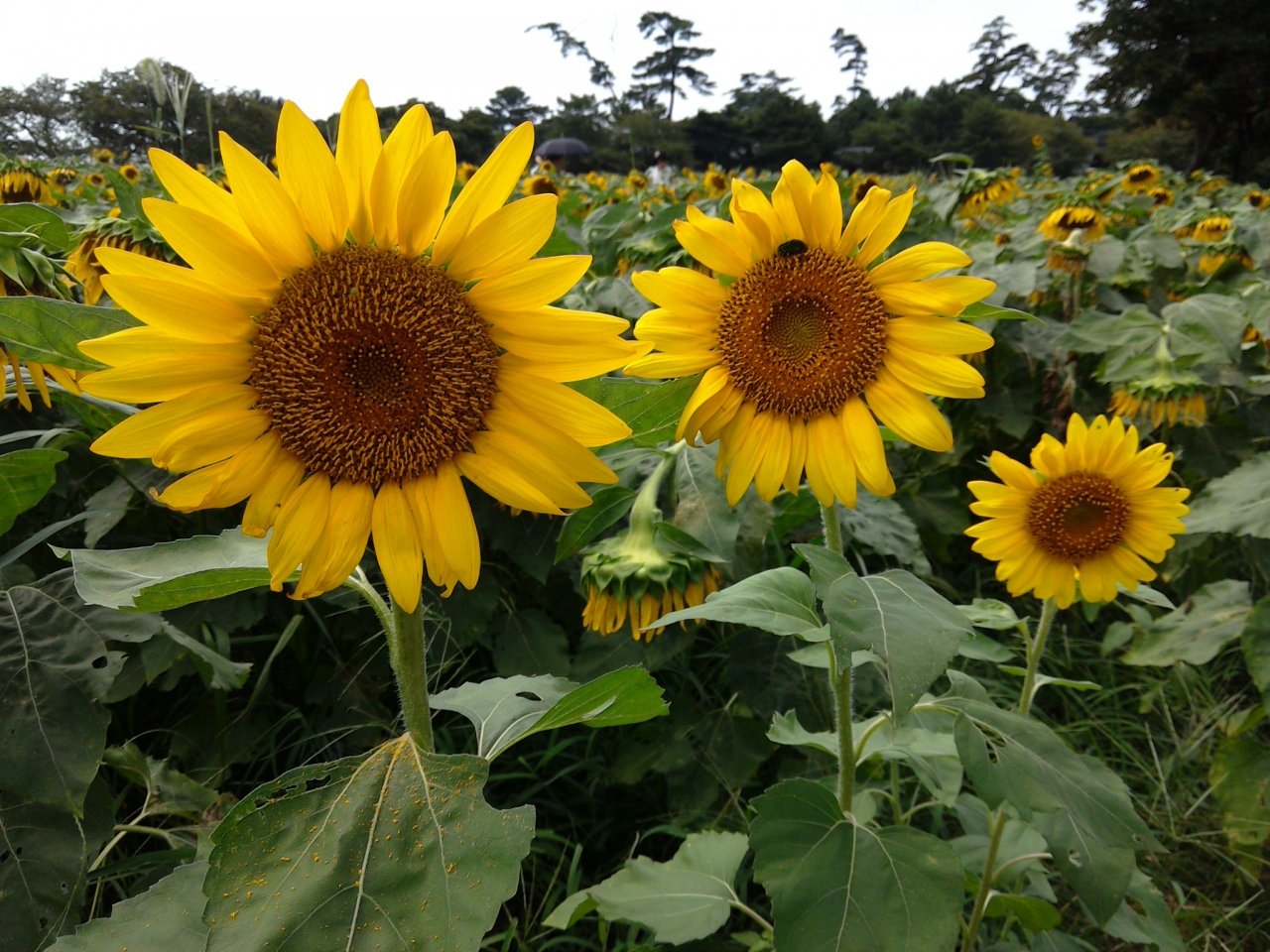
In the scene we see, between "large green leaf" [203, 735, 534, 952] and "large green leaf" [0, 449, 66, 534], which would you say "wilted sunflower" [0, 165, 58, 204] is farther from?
"large green leaf" [203, 735, 534, 952]

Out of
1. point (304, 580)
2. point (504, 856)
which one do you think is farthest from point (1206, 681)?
point (304, 580)

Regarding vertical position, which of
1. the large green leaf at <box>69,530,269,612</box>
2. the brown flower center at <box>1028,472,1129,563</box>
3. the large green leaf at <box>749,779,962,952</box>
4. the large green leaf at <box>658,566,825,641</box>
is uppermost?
the large green leaf at <box>69,530,269,612</box>

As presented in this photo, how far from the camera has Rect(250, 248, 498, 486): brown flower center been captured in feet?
2.96

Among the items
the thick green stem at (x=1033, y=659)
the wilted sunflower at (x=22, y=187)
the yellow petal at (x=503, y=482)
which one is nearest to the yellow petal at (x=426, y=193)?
the yellow petal at (x=503, y=482)

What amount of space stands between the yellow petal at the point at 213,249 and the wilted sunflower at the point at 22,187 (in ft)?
10.6

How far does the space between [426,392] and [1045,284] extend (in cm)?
357

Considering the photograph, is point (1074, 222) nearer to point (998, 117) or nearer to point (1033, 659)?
point (1033, 659)

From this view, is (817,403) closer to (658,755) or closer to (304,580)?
(304,580)

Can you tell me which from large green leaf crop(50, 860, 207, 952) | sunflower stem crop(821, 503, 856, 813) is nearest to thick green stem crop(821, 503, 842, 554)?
sunflower stem crop(821, 503, 856, 813)

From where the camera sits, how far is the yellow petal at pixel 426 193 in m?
0.85

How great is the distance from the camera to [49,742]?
3.86ft

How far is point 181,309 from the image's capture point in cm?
84

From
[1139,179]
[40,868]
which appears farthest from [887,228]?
[1139,179]

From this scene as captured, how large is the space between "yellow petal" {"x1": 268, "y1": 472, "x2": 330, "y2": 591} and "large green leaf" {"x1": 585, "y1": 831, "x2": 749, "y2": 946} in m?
0.98
